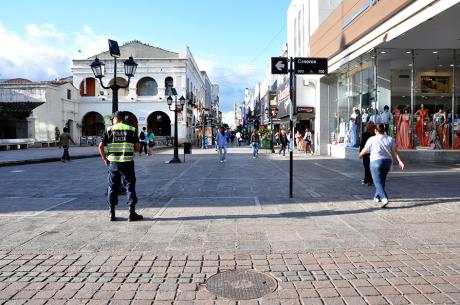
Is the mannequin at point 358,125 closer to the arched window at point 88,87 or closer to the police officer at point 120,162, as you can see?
the police officer at point 120,162

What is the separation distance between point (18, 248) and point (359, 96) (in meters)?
18.3

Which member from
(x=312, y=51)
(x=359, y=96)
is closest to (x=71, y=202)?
(x=359, y=96)

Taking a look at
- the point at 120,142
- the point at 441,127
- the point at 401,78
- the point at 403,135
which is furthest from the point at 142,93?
the point at 120,142

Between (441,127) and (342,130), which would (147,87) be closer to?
(342,130)

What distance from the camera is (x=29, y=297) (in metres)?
3.94

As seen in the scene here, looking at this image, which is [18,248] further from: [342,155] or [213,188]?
[342,155]

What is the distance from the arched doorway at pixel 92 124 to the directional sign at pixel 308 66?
44.6 meters

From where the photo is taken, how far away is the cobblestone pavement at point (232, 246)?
4047 mm

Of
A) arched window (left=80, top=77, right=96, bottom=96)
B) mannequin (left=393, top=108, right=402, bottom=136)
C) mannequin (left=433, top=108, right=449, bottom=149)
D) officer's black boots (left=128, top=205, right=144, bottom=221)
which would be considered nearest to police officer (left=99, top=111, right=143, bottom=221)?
officer's black boots (left=128, top=205, right=144, bottom=221)

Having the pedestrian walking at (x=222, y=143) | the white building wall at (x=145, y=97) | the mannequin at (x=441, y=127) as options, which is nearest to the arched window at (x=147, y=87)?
the white building wall at (x=145, y=97)

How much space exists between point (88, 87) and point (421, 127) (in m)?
40.9

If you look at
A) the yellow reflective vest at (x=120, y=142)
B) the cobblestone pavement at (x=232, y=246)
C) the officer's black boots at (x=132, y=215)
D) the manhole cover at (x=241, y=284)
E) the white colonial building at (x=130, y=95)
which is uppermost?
the white colonial building at (x=130, y=95)

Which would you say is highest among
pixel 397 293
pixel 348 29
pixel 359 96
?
pixel 348 29

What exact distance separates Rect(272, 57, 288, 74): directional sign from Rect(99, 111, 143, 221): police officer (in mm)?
3405
